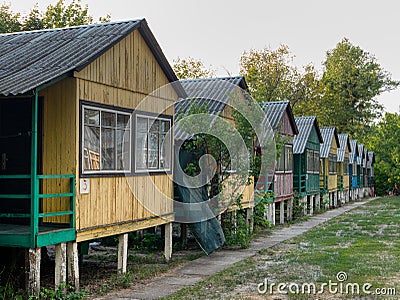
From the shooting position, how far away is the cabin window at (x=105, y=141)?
1111cm

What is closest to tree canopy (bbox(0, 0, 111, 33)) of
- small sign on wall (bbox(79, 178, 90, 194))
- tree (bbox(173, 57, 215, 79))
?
tree (bbox(173, 57, 215, 79))

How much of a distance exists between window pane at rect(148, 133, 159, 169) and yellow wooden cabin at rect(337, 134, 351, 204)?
28.3 metres

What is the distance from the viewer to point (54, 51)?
11539 mm

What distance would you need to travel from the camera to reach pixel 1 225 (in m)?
11.0

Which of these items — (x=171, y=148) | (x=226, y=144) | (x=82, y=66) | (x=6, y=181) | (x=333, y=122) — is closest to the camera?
(x=82, y=66)

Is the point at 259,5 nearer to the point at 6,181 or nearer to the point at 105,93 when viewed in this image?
the point at 105,93

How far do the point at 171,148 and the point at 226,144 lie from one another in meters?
2.00

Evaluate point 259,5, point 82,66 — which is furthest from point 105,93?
point 259,5

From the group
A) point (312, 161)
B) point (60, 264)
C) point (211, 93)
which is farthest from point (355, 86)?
point (60, 264)

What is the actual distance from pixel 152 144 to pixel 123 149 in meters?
1.44

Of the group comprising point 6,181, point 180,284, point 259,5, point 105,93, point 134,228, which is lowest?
point 180,284

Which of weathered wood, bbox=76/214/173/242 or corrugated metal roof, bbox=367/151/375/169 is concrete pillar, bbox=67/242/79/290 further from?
corrugated metal roof, bbox=367/151/375/169

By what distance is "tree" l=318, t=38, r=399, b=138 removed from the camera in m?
65.8

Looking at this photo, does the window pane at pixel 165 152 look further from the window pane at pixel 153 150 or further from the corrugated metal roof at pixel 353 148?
the corrugated metal roof at pixel 353 148
